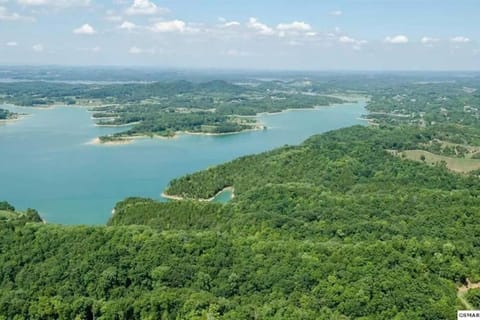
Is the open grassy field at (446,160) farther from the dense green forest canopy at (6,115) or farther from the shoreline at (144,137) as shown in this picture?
the dense green forest canopy at (6,115)

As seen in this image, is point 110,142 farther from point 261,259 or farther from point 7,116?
point 261,259

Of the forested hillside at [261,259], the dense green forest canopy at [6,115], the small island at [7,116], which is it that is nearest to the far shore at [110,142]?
the small island at [7,116]

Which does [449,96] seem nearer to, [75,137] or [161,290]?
[75,137]

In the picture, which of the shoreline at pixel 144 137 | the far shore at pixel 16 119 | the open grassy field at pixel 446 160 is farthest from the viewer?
the far shore at pixel 16 119

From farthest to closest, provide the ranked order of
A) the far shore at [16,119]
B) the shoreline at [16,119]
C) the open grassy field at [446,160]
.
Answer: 1. the far shore at [16,119]
2. the shoreline at [16,119]
3. the open grassy field at [446,160]

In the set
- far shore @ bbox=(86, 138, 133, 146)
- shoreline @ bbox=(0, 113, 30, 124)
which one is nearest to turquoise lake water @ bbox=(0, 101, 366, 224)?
far shore @ bbox=(86, 138, 133, 146)

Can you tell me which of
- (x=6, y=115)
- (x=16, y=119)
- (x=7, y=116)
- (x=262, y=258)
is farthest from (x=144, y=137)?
(x=262, y=258)

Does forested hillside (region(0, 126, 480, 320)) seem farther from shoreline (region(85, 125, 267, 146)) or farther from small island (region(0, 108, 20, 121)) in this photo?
small island (region(0, 108, 20, 121))
